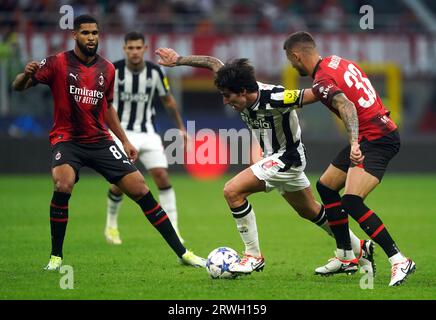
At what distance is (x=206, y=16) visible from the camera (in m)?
23.9

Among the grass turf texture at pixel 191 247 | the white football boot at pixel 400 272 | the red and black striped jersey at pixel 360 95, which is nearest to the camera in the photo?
the grass turf texture at pixel 191 247

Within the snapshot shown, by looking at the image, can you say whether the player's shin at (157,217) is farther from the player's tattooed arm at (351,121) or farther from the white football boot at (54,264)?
the player's tattooed arm at (351,121)

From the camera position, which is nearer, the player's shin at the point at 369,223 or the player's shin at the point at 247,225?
the player's shin at the point at 369,223

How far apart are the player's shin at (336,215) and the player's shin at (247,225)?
750 millimetres

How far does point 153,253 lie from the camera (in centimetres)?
1033

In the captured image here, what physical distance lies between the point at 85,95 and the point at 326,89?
8.02 feet

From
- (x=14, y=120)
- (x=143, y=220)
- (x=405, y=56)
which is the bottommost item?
(x=143, y=220)

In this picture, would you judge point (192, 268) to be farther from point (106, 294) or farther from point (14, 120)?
point (14, 120)

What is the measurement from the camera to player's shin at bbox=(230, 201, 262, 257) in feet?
27.9

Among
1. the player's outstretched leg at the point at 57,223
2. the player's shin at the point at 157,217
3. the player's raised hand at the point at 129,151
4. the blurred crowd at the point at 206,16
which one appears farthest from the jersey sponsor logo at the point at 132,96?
the blurred crowd at the point at 206,16

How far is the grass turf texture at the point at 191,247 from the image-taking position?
25.1 feet

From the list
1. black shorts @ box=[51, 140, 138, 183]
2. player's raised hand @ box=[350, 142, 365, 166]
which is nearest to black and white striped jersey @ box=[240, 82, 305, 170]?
player's raised hand @ box=[350, 142, 365, 166]
